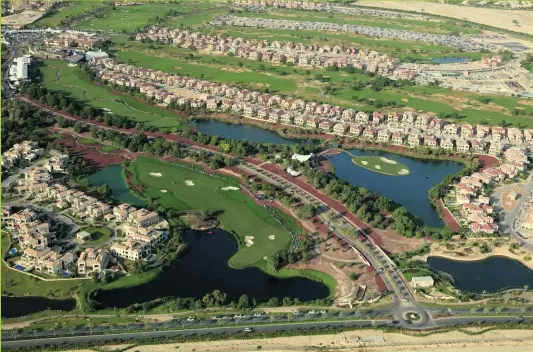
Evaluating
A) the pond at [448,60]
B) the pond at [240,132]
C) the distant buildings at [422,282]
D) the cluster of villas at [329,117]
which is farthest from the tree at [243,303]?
the pond at [448,60]

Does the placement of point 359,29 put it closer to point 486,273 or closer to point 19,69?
point 19,69

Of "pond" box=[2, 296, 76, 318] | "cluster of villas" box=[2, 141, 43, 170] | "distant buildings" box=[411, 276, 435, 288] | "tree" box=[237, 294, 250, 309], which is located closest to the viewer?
"pond" box=[2, 296, 76, 318]

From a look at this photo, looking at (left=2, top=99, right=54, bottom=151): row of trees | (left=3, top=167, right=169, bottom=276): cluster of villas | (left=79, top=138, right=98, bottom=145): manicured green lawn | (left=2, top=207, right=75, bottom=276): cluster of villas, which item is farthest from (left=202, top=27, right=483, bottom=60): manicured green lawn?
(left=2, top=207, right=75, bottom=276): cluster of villas

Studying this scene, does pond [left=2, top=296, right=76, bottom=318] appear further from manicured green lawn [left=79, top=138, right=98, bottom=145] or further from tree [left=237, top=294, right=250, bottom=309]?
manicured green lawn [left=79, top=138, right=98, bottom=145]

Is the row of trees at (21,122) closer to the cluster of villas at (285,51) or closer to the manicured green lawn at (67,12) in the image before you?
the cluster of villas at (285,51)

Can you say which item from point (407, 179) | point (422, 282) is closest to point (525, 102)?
point (407, 179)

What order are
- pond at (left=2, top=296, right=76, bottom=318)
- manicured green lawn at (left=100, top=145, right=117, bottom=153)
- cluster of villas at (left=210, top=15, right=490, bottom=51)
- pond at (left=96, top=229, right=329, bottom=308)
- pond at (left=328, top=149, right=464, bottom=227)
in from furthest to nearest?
cluster of villas at (left=210, top=15, right=490, bottom=51), manicured green lawn at (left=100, top=145, right=117, bottom=153), pond at (left=328, top=149, right=464, bottom=227), pond at (left=96, top=229, right=329, bottom=308), pond at (left=2, top=296, right=76, bottom=318)

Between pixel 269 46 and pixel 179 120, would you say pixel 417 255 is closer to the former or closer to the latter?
pixel 179 120
